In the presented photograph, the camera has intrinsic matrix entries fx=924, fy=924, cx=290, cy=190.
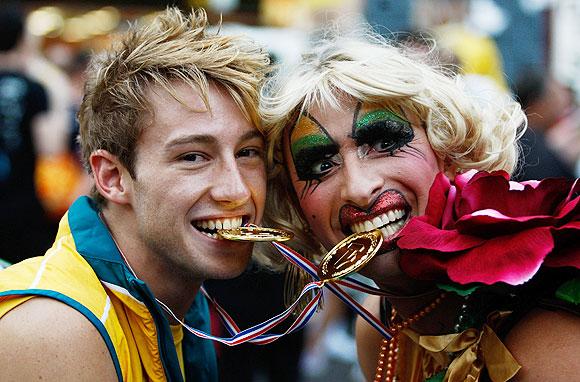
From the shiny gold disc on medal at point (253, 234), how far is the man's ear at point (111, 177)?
40cm

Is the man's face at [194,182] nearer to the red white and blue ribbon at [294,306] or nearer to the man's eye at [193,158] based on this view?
the man's eye at [193,158]

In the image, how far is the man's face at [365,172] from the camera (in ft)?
9.98

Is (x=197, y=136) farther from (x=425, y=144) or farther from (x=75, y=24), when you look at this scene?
(x=75, y=24)

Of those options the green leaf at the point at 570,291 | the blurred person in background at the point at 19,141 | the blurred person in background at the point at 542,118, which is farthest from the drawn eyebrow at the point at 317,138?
the blurred person in background at the point at 19,141

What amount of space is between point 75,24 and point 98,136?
25.6ft

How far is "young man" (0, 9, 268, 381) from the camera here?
9.96ft

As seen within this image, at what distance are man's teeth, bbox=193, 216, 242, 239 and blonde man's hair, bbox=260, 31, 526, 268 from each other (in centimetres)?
27

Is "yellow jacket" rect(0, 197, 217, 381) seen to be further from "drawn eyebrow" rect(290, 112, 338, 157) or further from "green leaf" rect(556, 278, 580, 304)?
"green leaf" rect(556, 278, 580, 304)

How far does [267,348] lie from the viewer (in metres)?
6.44

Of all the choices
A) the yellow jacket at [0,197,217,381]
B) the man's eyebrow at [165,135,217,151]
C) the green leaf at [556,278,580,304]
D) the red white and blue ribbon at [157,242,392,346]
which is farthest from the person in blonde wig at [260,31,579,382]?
the yellow jacket at [0,197,217,381]

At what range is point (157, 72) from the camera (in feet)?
10.6

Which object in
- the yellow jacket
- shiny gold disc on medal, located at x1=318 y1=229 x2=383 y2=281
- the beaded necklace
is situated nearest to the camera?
the yellow jacket

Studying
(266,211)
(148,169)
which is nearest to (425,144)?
(266,211)

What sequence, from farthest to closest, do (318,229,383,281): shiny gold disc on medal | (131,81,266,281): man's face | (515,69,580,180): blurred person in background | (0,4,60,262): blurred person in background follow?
(0,4,60,262): blurred person in background < (515,69,580,180): blurred person in background < (131,81,266,281): man's face < (318,229,383,281): shiny gold disc on medal
